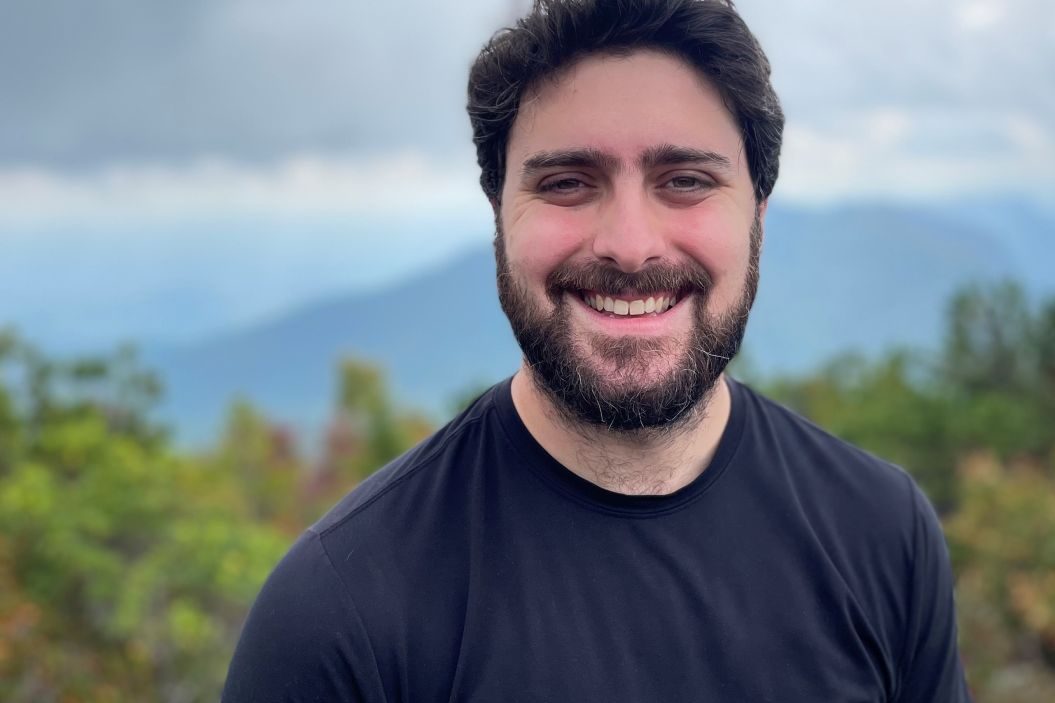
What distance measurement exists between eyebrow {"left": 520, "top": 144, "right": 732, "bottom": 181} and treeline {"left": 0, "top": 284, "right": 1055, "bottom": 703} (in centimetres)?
1106

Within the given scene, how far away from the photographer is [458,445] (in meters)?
2.01

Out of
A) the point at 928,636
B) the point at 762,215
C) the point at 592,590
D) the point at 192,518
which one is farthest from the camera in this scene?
the point at 192,518

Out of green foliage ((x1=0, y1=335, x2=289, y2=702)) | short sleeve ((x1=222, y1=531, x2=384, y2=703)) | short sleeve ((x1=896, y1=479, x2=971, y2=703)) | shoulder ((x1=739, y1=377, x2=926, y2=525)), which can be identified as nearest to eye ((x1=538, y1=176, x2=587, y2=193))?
shoulder ((x1=739, y1=377, x2=926, y2=525))

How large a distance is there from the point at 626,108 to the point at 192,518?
16969 mm

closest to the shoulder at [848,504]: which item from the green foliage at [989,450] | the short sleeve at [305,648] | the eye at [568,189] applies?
the eye at [568,189]

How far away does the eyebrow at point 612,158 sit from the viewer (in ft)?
6.11

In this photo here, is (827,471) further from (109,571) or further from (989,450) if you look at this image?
(989,450)

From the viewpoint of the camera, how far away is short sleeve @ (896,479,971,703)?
6.63 ft

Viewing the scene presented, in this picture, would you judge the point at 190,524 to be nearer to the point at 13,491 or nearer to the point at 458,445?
the point at 13,491

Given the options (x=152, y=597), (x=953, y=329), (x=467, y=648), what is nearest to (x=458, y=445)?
(x=467, y=648)

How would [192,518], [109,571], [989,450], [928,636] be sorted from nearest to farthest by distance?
[928,636] < [109,571] < [192,518] < [989,450]

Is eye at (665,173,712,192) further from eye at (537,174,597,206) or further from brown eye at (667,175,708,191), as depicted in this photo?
eye at (537,174,597,206)

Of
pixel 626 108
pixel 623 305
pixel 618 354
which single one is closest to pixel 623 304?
pixel 623 305

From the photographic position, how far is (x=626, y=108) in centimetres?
187
